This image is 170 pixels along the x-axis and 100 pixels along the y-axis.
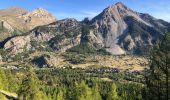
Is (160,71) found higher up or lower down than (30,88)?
higher up

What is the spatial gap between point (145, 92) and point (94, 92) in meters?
81.6

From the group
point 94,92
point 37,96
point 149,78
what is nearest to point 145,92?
point 149,78

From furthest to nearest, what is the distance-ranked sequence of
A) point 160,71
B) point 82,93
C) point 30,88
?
point 82,93, point 30,88, point 160,71

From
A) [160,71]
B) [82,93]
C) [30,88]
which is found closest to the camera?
[160,71]

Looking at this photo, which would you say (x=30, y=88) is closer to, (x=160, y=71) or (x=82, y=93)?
(x=82, y=93)

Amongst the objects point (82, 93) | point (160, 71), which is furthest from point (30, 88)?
point (160, 71)

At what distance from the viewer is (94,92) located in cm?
14350

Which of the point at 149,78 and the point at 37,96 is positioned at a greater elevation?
the point at 149,78

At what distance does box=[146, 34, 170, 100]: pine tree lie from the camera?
5559 cm

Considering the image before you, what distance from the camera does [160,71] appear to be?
5669 cm

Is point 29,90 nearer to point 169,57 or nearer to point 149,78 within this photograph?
point 149,78

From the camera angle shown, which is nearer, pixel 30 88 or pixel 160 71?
pixel 160 71

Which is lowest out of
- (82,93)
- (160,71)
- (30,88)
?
(82,93)

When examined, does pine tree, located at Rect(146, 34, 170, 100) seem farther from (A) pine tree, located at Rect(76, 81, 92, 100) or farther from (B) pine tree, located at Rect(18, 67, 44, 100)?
(A) pine tree, located at Rect(76, 81, 92, 100)
